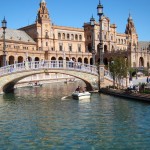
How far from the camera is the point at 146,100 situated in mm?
29656

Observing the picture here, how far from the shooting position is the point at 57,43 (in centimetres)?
10125

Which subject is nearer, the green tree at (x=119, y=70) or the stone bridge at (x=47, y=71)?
the stone bridge at (x=47, y=71)

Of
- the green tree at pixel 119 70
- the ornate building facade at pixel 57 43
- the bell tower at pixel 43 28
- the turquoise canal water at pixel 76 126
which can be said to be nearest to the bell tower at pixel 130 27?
the ornate building facade at pixel 57 43

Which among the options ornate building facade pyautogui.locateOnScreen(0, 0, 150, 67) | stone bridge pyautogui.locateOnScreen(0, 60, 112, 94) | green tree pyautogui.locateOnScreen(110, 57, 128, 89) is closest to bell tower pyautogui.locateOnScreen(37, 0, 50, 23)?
ornate building facade pyautogui.locateOnScreen(0, 0, 150, 67)

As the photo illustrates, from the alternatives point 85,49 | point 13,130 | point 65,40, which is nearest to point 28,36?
point 65,40

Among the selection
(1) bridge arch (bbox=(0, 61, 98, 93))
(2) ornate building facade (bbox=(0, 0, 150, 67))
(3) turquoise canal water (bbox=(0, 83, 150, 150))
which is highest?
(2) ornate building facade (bbox=(0, 0, 150, 67))

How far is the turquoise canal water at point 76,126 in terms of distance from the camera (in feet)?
55.4

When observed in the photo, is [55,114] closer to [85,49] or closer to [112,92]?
[112,92]

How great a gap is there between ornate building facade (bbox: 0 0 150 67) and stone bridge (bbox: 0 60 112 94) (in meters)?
41.8

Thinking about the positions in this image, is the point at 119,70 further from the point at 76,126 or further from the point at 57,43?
the point at 57,43

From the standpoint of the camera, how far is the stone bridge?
3806 centimetres

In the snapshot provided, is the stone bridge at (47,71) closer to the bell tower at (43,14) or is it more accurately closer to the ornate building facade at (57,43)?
the ornate building facade at (57,43)

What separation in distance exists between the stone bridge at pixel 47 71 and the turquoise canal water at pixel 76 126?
8.27m

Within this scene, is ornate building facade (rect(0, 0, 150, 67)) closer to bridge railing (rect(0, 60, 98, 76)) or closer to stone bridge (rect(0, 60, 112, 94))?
bridge railing (rect(0, 60, 98, 76))
